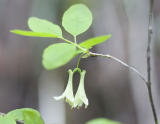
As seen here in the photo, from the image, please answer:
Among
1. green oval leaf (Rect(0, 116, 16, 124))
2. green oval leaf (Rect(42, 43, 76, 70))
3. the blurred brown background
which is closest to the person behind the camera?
green oval leaf (Rect(42, 43, 76, 70))

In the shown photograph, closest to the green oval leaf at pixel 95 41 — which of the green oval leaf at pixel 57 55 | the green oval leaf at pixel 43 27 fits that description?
the green oval leaf at pixel 57 55

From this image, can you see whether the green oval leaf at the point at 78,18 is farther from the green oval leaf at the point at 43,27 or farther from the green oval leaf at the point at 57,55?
the green oval leaf at the point at 57,55

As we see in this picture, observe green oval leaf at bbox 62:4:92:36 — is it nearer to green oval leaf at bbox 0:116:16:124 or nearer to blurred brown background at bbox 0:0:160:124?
green oval leaf at bbox 0:116:16:124

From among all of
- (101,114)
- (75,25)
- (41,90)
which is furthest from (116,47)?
(75,25)

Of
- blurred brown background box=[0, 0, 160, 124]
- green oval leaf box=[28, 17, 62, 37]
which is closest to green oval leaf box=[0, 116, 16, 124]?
green oval leaf box=[28, 17, 62, 37]

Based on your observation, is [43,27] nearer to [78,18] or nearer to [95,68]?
[78,18]

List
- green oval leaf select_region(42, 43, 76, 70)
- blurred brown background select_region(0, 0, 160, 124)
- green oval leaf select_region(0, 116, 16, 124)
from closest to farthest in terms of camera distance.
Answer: green oval leaf select_region(42, 43, 76, 70) → green oval leaf select_region(0, 116, 16, 124) → blurred brown background select_region(0, 0, 160, 124)
